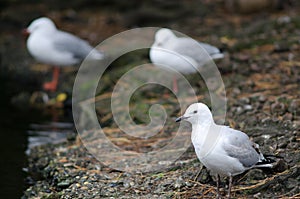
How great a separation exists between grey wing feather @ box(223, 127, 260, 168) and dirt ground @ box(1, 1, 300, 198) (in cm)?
32

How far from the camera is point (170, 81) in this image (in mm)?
7965

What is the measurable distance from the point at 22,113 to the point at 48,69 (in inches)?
70.7

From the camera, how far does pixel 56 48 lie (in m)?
8.97

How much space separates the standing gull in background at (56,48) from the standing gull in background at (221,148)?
4420mm

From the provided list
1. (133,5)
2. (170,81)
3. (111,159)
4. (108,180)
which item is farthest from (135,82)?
(133,5)

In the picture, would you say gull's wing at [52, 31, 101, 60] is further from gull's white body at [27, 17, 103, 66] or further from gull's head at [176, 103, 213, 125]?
gull's head at [176, 103, 213, 125]

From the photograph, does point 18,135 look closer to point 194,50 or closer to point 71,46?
point 71,46

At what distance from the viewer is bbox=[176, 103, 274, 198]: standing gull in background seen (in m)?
4.59

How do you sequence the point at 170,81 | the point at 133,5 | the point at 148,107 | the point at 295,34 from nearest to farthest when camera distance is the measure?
the point at 148,107
the point at 170,81
the point at 295,34
the point at 133,5

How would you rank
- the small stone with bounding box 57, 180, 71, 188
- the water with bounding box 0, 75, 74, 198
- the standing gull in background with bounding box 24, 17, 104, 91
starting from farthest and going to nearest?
the standing gull in background with bounding box 24, 17, 104, 91 → the water with bounding box 0, 75, 74, 198 → the small stone with bounding box 57, 180, 71, 188

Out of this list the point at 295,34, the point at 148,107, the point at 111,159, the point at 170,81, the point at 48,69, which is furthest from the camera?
the point at 48,69

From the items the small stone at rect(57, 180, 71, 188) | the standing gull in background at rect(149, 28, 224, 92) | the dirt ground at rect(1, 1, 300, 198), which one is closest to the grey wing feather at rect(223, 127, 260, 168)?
the dirt ground at rect(1, 1, 300, 198)

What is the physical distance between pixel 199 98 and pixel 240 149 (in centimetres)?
268

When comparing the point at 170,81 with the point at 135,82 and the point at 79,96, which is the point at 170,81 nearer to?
the point at 135,82
